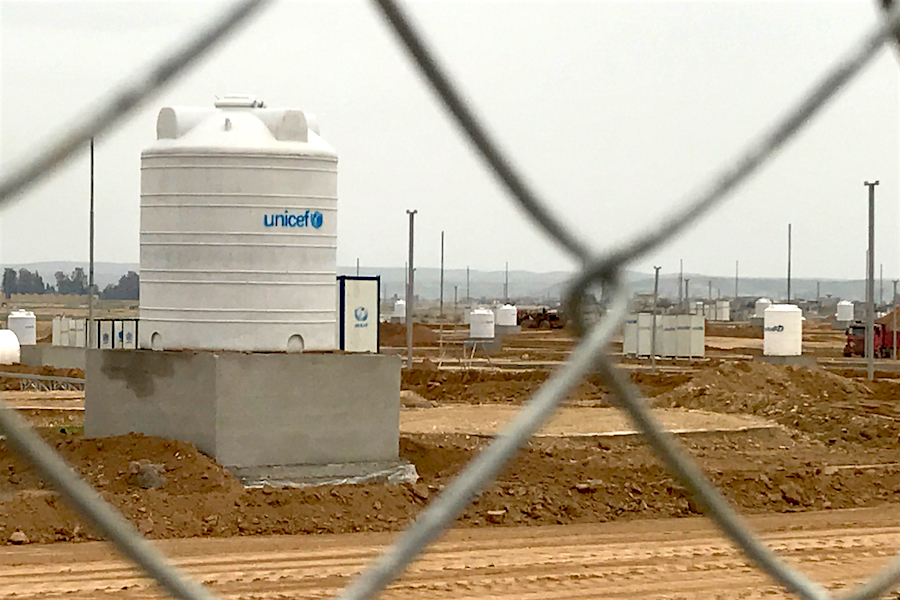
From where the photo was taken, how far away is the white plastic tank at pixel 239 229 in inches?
522

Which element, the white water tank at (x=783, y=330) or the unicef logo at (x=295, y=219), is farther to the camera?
the white water tank at (x=783, y=330)

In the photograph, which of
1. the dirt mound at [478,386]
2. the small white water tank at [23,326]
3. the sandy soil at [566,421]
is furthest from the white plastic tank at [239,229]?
the small white water tank at [23,326]

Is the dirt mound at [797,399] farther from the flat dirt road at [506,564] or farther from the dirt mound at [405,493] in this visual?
the flat dirt road at [506,564]

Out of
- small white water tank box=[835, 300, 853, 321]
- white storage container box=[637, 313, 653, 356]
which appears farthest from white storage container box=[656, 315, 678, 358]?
small white water tank box=[835, 300, 853, 321]

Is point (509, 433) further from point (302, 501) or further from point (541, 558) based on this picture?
point (302, 501)

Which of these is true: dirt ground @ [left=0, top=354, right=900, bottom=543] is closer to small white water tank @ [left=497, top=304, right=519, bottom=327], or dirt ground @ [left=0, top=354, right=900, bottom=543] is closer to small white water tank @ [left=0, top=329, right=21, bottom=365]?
small white water tank @ [left=0, top=329, right=21, bottom=365]

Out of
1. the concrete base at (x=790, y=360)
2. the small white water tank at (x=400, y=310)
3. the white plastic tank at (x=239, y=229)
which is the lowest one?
the concrete base at (x=790, y=360)

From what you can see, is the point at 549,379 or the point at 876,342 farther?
the point at 876,342

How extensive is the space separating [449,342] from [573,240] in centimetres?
5366

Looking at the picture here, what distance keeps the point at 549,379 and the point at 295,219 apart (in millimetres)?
11849

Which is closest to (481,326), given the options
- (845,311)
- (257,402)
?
(257,402)

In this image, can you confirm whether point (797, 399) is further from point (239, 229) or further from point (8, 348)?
point (8, 348)

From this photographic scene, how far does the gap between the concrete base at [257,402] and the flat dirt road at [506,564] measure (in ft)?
4.40

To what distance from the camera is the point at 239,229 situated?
1324cm
